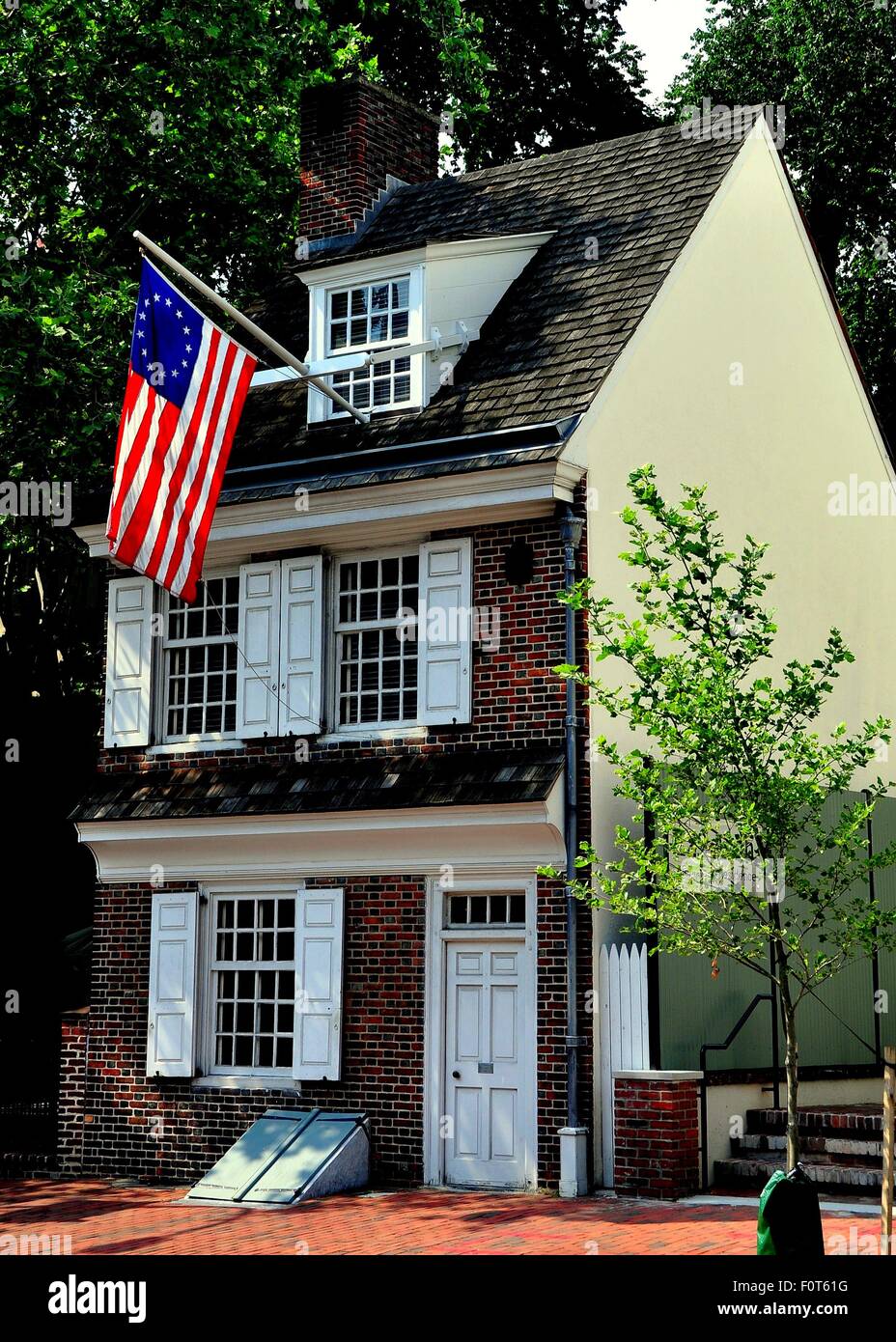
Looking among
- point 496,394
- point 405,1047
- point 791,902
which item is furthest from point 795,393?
point 405,1047

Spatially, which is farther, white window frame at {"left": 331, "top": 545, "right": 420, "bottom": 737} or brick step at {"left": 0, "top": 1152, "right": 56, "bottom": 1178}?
brick step at {"left": 0, "top": 1152, "right": 56, "bottom": 1178}

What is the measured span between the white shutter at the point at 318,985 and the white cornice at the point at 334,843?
0.36 meters

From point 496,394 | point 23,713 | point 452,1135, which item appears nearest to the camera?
point 452,1135

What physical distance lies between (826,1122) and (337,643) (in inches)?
245

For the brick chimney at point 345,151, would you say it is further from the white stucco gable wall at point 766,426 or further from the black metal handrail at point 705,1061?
the black metal handrail at point 705,1061

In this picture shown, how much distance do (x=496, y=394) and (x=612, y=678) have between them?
3.01 metres

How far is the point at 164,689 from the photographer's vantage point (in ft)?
A: 60.1

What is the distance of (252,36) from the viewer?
23688 mm

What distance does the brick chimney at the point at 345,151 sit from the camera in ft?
69.3

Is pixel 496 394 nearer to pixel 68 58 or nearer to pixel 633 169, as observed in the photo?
pixel 633 169

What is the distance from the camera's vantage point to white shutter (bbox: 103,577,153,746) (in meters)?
18.2

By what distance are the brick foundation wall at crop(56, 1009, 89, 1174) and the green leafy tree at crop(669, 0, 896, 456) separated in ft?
61.4

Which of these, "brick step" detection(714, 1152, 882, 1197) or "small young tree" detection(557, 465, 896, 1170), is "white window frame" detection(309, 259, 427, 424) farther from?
"brick step" detection(714, 1152, 882, 1197)

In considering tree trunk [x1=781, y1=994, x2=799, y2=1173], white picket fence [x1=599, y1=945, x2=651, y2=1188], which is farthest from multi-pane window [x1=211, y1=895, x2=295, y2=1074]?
tree trunk [x1=781, y1=994, x2=799, y2=1173]
